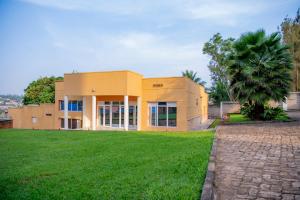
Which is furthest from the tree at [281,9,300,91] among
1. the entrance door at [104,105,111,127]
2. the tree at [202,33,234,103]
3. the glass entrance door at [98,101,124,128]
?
the entrance door at [104,105,111,127]

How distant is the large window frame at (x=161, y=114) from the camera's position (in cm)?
2120

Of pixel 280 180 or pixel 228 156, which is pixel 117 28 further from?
pixel 280 180

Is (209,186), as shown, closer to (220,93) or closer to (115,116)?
(115,116)

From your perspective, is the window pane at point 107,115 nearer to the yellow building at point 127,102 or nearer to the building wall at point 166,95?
the yellow building at point 127,102

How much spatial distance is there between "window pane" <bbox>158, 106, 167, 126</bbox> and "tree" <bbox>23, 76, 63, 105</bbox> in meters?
26.0

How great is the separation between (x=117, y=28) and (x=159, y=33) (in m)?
4.73

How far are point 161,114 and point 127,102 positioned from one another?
352 centimetres

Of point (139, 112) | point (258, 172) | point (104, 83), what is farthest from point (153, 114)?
point (258, 172)

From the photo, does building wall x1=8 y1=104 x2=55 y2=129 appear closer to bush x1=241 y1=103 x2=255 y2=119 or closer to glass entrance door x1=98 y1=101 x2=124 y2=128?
glass entrance door x1=98 y1=101 x2=124 y2=128

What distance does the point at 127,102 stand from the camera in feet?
66.5

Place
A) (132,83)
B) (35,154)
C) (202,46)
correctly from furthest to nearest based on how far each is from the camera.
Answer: (202,46) → (132,83) → (35,154)

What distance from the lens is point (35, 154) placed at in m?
7.46

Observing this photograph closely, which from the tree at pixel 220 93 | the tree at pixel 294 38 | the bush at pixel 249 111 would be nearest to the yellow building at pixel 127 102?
the bush at pixel 249 111

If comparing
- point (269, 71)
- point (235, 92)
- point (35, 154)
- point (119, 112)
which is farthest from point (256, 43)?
point (35, 154)
